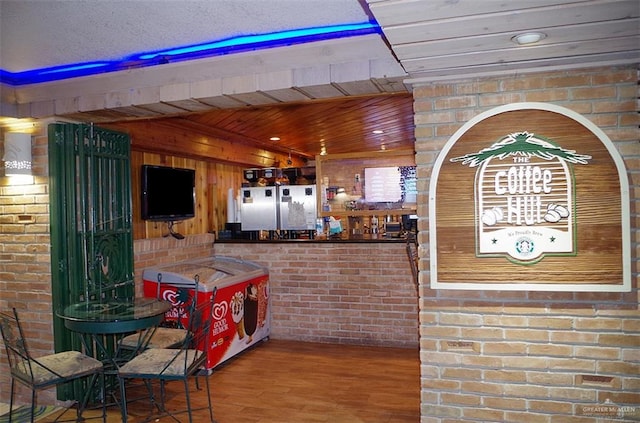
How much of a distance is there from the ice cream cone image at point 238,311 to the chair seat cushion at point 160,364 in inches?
54.9

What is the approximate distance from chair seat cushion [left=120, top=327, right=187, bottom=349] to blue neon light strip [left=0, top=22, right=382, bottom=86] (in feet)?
6.65

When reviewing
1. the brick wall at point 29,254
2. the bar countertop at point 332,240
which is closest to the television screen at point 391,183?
the bar countertop at point 332,240

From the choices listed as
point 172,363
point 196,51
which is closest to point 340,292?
point 172,363

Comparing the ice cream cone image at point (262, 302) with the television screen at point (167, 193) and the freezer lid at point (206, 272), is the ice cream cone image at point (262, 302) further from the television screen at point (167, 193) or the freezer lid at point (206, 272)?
the television screen at point (167, 193)

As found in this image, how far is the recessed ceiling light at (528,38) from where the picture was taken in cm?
197

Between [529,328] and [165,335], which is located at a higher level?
[529,328]

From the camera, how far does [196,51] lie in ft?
9.83

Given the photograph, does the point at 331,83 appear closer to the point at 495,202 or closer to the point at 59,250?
the point at 495,202

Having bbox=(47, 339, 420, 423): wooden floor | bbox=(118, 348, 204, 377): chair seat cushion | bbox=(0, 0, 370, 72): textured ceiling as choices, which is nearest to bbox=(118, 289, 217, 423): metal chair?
bbox=(118, 348, 204, 377): chair seat cushion

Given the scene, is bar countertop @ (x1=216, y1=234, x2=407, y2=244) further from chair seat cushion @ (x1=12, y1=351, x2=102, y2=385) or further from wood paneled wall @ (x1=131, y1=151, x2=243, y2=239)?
chair seat cushion @ (x1=12, y1=351, x2=102, y2=385)

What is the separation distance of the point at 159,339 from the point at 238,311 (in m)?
1.17

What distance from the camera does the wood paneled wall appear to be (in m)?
4.80

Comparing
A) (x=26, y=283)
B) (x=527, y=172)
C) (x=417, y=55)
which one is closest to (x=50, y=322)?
(x=26, y=283)

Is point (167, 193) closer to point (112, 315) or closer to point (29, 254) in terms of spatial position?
point (29, 254)
